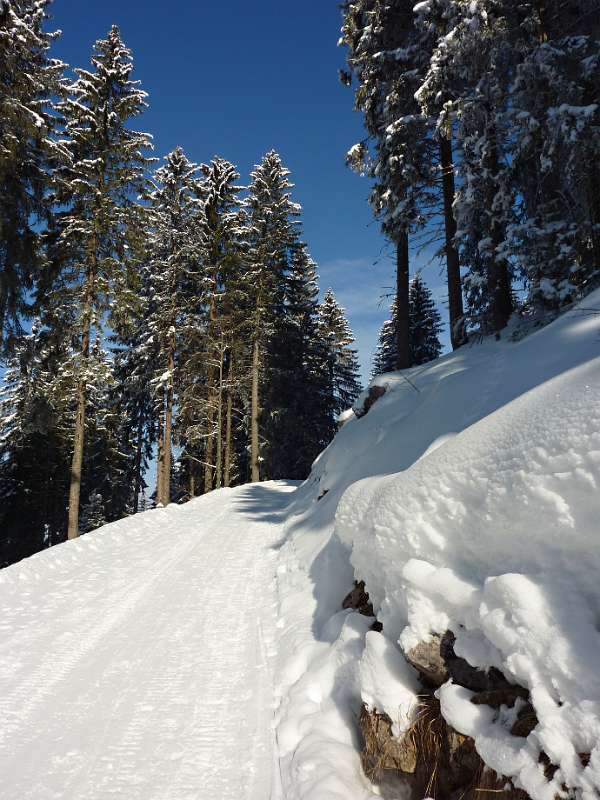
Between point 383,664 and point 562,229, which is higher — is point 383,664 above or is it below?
below

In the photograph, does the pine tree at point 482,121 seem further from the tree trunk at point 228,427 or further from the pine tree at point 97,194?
the tree trunk at point 228,427

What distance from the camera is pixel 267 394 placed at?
89.6 feet

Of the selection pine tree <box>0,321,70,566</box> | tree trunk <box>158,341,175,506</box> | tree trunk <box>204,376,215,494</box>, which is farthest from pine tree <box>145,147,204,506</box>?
pine tree <box>0,321,70,566</box>

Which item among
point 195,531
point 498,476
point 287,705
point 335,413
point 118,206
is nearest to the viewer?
point 498,476

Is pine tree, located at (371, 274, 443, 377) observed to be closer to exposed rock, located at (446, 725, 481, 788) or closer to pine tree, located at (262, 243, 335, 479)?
pine tree, located at (262, 243, 335, 479)

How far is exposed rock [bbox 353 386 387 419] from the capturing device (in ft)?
42.7

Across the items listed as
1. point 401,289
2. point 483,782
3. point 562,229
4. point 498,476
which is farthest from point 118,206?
point 483,782

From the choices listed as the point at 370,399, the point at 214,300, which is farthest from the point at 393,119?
the point at 214,300

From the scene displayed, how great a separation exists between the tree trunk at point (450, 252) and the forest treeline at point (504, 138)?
0.11 feet

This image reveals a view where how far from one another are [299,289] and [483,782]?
27570 mm

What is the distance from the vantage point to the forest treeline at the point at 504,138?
28.3 ft

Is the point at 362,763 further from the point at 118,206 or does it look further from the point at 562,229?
the point at 118,206

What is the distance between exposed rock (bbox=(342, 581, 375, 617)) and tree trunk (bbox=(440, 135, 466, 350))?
9754 millimetres

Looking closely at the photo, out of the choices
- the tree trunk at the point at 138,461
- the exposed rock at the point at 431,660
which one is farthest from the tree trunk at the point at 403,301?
the tree trunk at the point at 138,461
